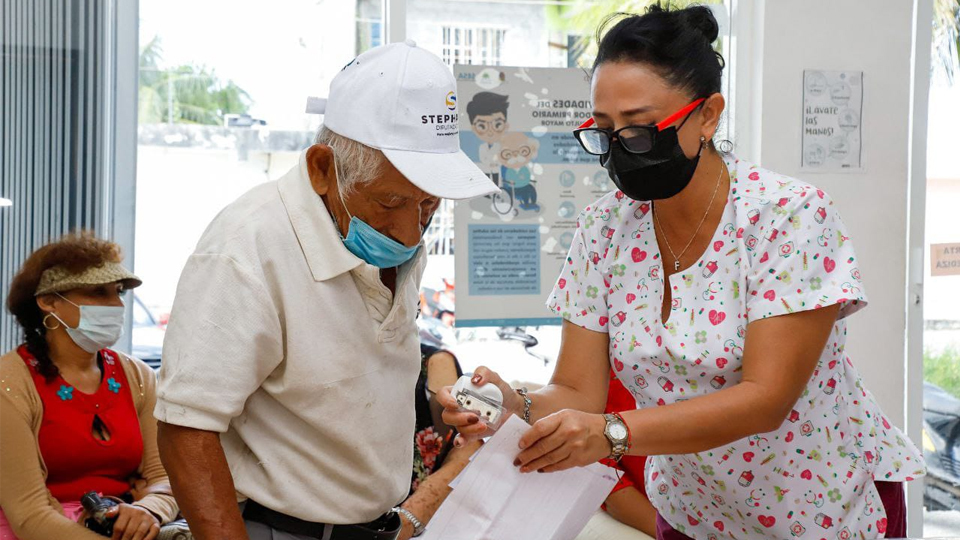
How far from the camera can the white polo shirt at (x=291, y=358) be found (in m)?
1.15

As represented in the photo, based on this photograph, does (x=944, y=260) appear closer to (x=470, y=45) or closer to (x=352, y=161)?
(x=470, y=45)

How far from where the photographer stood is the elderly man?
1156 millimetres

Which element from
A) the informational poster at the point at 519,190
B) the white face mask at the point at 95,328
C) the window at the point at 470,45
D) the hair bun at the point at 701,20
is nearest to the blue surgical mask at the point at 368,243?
the hair bun at the point at 701,20

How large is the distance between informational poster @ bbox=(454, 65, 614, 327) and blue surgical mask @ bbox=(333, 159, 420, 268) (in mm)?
2397

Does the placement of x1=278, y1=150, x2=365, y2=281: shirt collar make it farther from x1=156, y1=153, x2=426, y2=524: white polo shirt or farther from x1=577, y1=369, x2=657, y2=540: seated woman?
x1=577, y1=369, x2=657, y2=540: seated woman

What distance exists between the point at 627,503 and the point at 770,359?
1619mm

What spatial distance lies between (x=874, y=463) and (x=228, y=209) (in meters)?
1.14

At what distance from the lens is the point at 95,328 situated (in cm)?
288

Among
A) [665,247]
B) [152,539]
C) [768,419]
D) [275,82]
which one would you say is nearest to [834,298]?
[768,419]

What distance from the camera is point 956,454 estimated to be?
13.3 feet

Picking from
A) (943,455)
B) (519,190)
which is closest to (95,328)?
(519,190)

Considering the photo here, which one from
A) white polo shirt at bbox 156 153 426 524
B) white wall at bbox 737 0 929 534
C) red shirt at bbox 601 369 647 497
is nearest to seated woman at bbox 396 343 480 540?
red shirt at bbox 601 369 647 497

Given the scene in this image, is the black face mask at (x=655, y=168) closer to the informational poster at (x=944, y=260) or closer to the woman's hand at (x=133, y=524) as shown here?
the woman's hand at (x=133, y=524)

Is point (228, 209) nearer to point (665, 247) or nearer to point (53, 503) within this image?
point (665, 247)
